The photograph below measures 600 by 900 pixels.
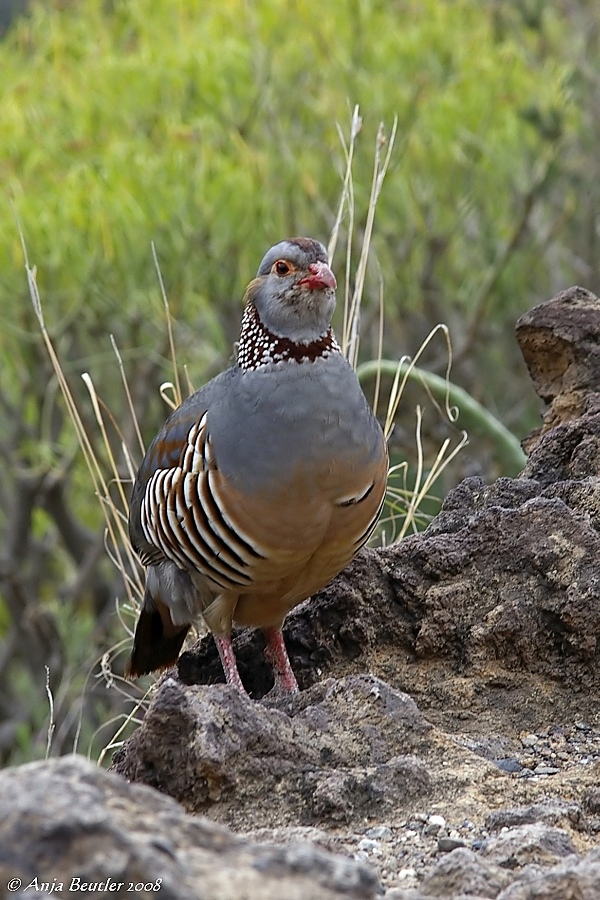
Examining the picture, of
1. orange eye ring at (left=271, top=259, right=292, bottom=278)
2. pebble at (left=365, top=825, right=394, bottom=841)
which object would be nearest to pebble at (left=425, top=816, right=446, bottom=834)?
pebble at (left=365, top=825, right=394, bottom=841)

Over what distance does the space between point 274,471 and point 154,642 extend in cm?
110

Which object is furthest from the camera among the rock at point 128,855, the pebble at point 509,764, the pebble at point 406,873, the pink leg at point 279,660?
the pink leg at point 279,660

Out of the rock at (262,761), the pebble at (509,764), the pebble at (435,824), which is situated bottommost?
the pebble at (509,764)

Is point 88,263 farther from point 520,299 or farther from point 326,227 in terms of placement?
point 520,299

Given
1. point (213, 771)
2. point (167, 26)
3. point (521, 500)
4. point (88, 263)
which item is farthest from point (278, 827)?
point (167, 26)

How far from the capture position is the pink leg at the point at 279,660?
3.64 meters

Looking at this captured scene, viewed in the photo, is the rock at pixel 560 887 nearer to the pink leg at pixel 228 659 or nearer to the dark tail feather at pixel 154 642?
the pink leg at pixel 228 659

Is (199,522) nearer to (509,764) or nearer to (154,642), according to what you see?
(154,642)

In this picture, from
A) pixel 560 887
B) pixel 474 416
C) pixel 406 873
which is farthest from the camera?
pixel 474 416

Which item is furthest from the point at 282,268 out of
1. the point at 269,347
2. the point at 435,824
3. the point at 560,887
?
the point at 560,887

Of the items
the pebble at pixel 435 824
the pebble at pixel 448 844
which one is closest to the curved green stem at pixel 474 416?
the pebble at pixel 435 824

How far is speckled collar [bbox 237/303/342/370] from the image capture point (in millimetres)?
3854

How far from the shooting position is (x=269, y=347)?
3887 mm

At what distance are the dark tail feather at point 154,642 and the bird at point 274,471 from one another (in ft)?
1.08
